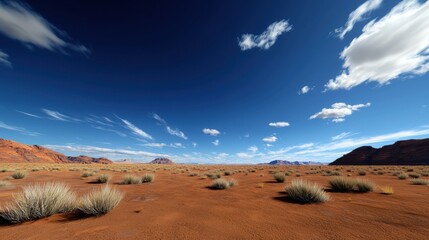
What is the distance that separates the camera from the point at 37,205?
468 centimetres

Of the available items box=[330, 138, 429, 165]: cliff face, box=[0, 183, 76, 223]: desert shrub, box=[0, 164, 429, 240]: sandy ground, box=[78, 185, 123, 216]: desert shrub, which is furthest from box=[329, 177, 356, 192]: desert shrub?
box=[330, 138, 429, 165]: cliff face

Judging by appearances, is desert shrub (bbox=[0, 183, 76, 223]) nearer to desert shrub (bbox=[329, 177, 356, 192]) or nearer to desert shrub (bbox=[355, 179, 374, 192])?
desert shrub (bbox=[329, 177, 356, 192])

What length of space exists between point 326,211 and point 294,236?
224 cm

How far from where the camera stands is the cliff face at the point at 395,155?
69887 millimetres

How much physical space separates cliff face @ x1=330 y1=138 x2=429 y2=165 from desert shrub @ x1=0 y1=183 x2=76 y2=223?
95.2 m

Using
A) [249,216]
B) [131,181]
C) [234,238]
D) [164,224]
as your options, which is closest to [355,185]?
[249,216]

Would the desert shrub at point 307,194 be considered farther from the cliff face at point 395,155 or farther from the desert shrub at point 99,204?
the cliff face at point 395,155

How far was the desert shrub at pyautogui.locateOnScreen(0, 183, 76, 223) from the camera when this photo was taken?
444cm

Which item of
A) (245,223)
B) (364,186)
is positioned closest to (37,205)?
(245,223)

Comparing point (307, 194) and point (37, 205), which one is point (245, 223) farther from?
point (37, 205)

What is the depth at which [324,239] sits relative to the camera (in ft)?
11.1

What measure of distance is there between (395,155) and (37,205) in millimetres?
112271

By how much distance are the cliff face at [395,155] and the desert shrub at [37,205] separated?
95.2 metres

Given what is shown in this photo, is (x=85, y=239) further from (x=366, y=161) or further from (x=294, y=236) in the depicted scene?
(x=366, y=161)
